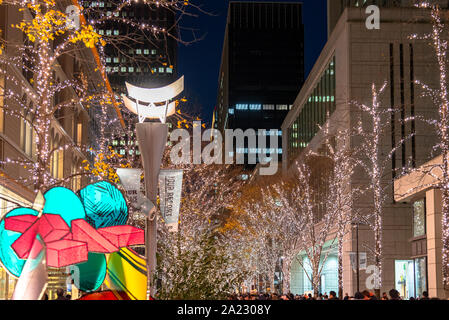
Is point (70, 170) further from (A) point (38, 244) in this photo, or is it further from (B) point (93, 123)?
(A) point (38, 244)

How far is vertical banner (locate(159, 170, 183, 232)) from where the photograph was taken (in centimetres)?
1211

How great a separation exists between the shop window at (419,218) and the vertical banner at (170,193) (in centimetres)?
2256

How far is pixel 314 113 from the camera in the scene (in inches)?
2581

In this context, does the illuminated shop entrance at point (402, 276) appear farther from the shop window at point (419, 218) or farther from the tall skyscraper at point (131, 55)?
the tall skyscraper at point (131, 55)

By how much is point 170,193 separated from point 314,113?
2152 inches

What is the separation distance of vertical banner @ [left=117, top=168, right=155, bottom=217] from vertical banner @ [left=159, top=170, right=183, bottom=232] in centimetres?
72

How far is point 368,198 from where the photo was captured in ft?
158

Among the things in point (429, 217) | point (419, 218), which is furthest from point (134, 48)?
point (419, 218)

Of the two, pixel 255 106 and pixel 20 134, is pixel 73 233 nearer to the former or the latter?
pixel 20 134

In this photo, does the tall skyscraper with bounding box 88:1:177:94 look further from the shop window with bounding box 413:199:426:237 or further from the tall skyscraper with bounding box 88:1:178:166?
the shop window with bounding box 413:199:426:237

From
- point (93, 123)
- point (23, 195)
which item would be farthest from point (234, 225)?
point (23, 195)

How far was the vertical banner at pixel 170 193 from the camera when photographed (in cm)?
1211
